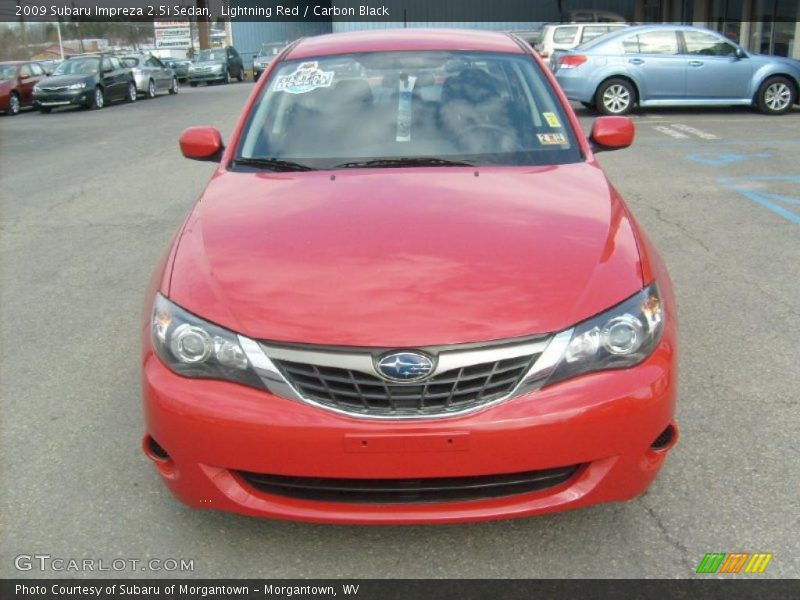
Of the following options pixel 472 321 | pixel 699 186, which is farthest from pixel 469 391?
pixel 699 186

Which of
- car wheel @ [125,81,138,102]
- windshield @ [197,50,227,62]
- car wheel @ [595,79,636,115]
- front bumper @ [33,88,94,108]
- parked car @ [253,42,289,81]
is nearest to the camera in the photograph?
car wheel @ [595,79,636,115]

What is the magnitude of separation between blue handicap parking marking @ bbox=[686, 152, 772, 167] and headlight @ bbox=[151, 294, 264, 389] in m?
8.75

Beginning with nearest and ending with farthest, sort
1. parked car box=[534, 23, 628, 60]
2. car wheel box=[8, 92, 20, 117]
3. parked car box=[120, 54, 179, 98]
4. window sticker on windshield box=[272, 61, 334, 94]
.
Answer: window sticker on windshield box=[272, 61, 334, 94] < parked car box=[534, 23, 628, 60] < car wheel box=[8, 92, 20, 117] < parked car box=[120, 54, 179, 98]

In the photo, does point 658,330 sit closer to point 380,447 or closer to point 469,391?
point 469,391

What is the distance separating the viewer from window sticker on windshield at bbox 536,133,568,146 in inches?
152

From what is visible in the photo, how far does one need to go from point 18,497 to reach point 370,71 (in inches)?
98.0

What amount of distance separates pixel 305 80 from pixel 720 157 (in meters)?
7.86

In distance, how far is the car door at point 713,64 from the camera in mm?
14789

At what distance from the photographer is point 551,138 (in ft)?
12.8

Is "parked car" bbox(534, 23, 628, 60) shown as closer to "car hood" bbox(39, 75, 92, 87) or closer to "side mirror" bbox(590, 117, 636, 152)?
"car hood" bbox(39, 75, 92, 87)

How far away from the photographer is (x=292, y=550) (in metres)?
2.79

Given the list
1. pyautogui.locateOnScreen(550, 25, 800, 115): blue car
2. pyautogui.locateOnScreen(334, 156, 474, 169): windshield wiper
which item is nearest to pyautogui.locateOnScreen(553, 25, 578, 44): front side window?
pyautogui.locateOnScreen(550, 25, 800, 115): blue car

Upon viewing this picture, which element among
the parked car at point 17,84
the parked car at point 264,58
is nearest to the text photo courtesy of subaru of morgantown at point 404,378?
the parked car at point 17,84

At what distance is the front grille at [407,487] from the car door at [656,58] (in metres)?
13.6
